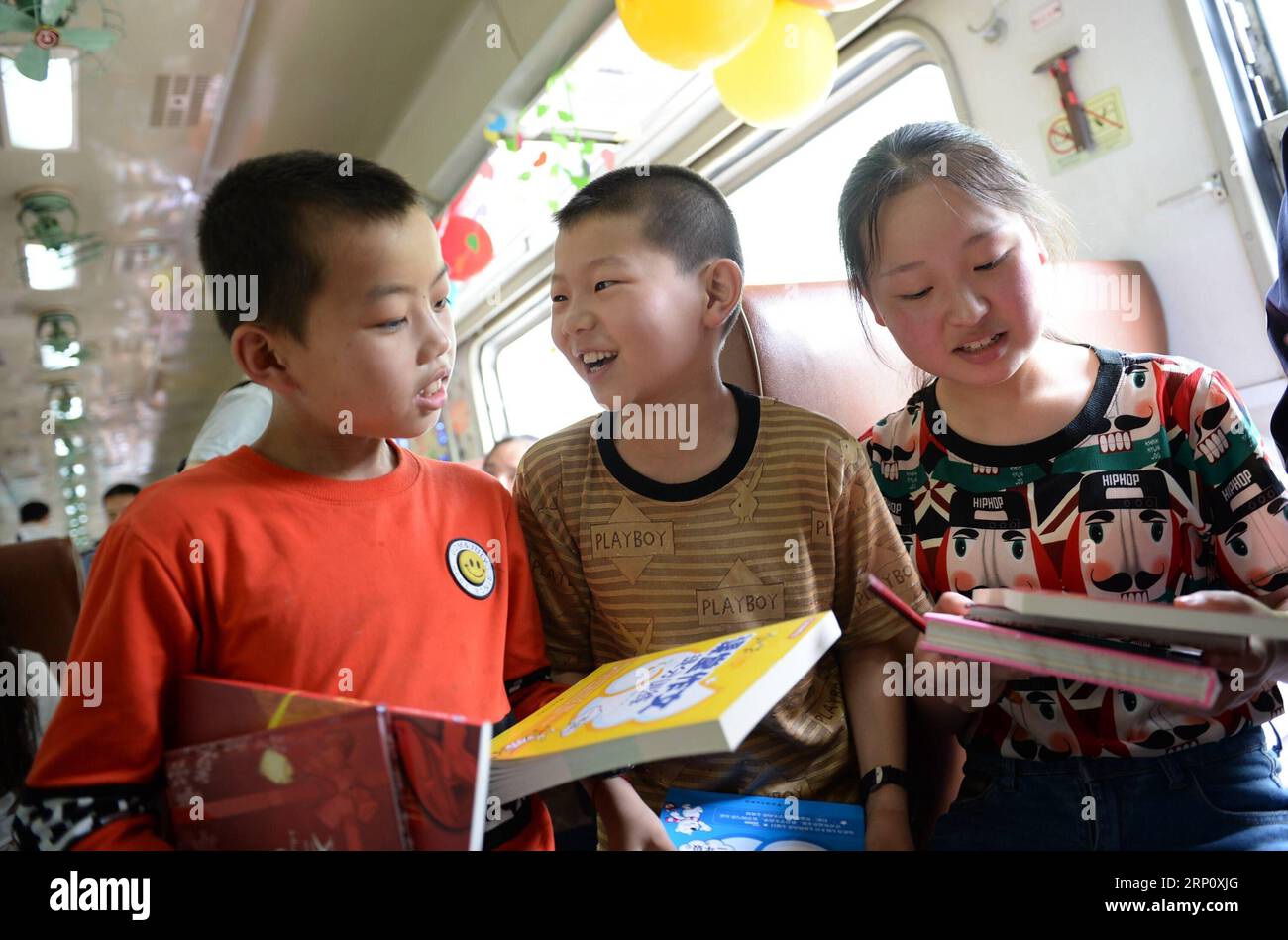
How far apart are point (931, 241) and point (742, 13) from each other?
1.35 m

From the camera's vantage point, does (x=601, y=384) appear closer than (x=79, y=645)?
No

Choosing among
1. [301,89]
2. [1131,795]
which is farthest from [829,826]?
[301,89]

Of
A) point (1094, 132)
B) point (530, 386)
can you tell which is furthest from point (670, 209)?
point (530, 386)

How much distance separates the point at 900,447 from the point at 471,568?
1.94 feet

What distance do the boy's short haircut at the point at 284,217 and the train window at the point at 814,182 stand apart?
2217mm

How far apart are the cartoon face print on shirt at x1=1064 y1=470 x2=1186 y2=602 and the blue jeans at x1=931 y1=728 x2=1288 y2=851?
186mm

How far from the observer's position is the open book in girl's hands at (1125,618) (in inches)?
25.4

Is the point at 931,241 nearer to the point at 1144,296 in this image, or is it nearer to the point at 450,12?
the point at 1144,296

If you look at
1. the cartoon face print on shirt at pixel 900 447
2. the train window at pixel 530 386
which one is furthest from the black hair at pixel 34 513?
the cartoon face print on shirt at pixel 900 447

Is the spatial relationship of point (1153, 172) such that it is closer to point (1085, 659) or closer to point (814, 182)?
point (814, 182)

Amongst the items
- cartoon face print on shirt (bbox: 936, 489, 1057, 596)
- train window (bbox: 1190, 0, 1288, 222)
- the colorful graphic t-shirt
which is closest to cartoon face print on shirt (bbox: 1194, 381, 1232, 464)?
the colorful graphic t-shirt

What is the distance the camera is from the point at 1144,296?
2398 millimetres

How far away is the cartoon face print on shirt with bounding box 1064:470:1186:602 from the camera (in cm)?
111

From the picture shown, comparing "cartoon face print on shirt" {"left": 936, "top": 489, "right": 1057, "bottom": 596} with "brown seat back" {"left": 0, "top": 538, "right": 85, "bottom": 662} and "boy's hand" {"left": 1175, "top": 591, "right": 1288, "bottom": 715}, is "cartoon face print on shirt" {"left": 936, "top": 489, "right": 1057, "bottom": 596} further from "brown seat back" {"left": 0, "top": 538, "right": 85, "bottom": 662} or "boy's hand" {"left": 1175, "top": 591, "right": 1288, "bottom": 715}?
"brown seat back" {"left": 0, "top": 538, "right": 85, "bottom": 662}
